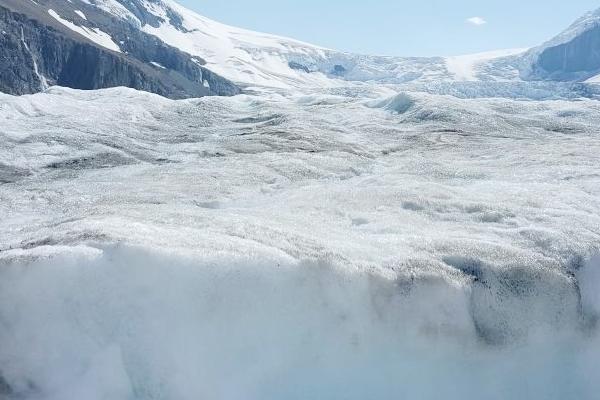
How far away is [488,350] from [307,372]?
6.87ft

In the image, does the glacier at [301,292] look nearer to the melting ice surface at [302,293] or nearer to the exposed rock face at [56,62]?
the melting ice surface at [302,293]

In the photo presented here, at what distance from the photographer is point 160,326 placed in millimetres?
5738

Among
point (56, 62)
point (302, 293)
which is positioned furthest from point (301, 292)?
point (56, 62)

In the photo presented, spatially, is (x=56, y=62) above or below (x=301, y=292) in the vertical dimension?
below

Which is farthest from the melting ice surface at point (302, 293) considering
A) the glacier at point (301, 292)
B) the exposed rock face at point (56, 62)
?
the exposed rock face at point (56, 62)

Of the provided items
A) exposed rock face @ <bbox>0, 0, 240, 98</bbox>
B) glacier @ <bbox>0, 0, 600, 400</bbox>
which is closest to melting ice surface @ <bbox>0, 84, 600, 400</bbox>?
glacier @ <bbox>0, 0, 600, 400</bbox>

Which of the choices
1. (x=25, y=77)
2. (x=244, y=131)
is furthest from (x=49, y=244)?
(x=25, y=77)

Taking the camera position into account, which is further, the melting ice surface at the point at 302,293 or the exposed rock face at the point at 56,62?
the exposed rock face at the point at 56,62

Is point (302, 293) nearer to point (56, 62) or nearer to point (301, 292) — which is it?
point (301, 292)

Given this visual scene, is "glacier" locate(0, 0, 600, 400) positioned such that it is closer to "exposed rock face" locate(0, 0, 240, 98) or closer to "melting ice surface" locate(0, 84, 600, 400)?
"melting ice surface" locate(0, 84, 600, 400)

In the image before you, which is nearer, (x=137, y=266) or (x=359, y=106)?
(x=137, y=266)

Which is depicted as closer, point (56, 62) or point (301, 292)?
point (301, 292)

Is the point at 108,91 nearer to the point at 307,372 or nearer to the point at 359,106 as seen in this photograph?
the point at 359,106

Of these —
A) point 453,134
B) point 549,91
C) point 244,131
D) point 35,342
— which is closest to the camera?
point 35,342
